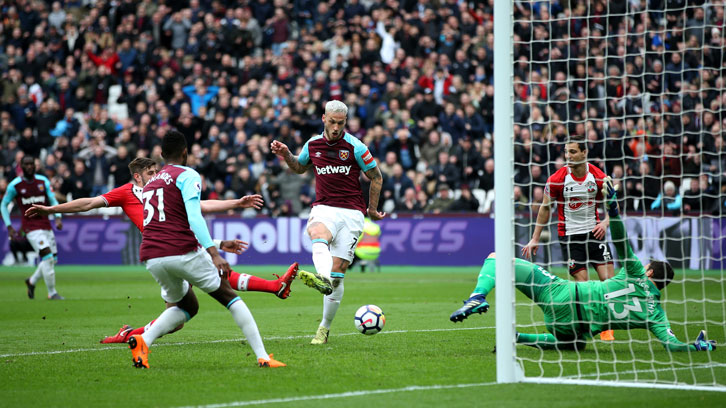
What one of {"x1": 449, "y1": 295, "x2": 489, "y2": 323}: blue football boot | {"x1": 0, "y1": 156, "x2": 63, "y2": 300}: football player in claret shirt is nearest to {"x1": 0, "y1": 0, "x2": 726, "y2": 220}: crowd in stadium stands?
{"x1": 0, "y1": 156, "x2": 63, "y2": 300}: football player in claret shirt

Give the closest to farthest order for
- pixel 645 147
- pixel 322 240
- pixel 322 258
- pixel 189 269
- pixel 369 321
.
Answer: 1. pixel 189 269
2. pixel 322 258
3. pixel 322 240
4. pixel 369 321
5. pixel 645 147

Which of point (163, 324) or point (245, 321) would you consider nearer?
point (245, 321)

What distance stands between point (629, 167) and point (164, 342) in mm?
10259

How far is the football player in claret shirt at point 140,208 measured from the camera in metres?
8.17

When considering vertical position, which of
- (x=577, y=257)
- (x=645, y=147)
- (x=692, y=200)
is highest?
(x=645, y=147)

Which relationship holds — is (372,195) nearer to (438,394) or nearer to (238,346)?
(238,346)

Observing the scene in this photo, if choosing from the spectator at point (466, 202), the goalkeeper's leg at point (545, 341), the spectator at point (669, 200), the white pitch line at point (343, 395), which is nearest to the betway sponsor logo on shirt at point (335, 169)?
the goalkeeper's leg at point (545, 341)

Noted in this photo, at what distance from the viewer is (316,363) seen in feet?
26.6

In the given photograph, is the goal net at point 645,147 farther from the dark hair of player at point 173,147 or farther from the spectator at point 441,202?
the dark hair of player at point 173,147

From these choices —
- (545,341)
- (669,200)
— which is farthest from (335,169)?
(669,200)

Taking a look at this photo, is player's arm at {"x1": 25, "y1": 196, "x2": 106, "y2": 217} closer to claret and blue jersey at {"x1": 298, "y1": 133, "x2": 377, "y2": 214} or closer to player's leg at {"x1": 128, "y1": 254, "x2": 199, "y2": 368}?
player's leg at {"x1": 128, "y1": 254, "x2": 199, "y2": 368}

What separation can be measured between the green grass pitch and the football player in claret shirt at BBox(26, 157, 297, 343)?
651mm

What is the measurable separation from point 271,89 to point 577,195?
716 inches

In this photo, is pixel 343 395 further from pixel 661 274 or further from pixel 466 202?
pixel 466 202
